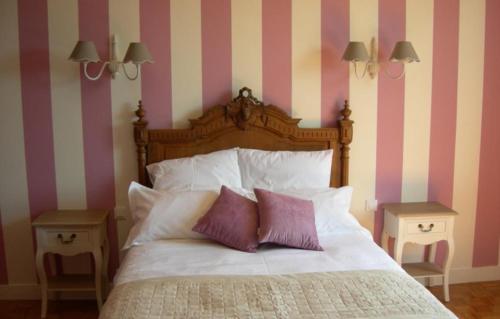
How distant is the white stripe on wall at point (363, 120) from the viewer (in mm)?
3076

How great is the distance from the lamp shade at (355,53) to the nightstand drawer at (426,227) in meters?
1.09

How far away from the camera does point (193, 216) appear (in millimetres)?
2551

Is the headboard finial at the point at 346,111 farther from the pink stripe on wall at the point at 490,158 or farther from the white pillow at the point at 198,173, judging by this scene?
the pink stripe on wall at the point at 490,158

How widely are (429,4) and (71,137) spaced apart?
8.23ft

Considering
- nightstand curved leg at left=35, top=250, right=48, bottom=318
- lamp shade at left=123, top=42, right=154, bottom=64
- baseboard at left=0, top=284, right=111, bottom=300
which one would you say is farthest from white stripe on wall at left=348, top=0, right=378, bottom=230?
nightstand curved leg at left=35, top=250, right=48, bottom=318

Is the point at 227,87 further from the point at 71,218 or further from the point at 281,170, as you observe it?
the point at 71,218

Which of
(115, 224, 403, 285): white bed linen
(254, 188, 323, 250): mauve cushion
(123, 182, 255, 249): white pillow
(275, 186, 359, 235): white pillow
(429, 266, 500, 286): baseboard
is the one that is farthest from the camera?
(429, 266, 500, 286): baseboard

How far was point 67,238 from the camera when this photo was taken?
9.29 feet

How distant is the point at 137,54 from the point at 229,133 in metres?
0.75

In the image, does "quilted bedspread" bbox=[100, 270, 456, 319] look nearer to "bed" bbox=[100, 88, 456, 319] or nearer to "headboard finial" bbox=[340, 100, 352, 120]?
"bed" bbox=[100, 88, 456, 319]

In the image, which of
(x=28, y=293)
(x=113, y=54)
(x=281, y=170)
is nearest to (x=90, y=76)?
(x=113, y=54)

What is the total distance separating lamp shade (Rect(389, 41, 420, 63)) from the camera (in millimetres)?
2881

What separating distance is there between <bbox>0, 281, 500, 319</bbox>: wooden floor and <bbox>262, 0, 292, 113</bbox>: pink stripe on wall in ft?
5.65

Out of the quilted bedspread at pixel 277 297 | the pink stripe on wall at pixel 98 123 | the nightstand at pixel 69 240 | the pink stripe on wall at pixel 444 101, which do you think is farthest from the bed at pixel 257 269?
the pink stripe on wall at pixel 444 101
